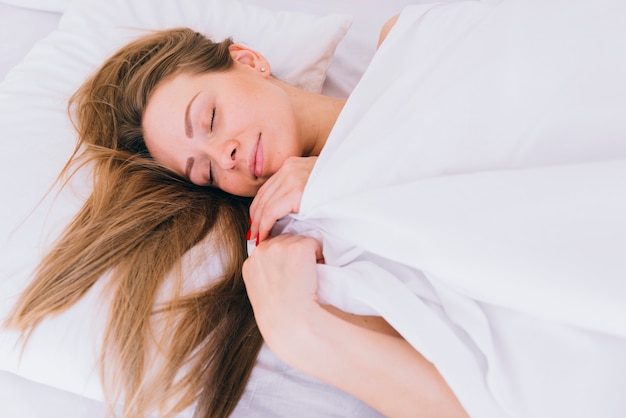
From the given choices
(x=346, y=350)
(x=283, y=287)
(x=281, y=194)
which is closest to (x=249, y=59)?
(x=281, y=194)

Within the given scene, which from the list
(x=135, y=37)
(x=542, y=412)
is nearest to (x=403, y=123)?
(x=542, y=412)

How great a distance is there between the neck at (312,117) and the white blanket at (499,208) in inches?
8.8

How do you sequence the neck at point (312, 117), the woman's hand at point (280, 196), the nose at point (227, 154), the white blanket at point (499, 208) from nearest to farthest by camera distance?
the white blanket at point (499, 208)
the woman's hand at point (280, 196)
the nose at point (227, 154)
the neck at point (312, 117)

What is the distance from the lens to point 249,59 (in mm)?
1244

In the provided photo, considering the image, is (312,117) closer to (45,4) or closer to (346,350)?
(346,350)

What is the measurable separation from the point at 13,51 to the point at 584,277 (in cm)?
150

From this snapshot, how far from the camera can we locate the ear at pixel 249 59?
123 centimetres

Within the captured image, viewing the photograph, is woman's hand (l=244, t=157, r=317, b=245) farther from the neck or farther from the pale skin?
the neck

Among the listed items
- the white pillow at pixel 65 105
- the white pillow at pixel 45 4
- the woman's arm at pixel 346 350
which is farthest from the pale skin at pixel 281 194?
the white pillow at pixel 45 4

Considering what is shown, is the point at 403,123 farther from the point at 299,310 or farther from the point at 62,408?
the point at 62,408

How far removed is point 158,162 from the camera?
116cm

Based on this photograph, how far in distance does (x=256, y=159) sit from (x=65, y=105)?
497 millimetres

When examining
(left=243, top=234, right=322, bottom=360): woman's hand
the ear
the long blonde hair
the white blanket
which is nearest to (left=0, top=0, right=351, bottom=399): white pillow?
the long blonde hair

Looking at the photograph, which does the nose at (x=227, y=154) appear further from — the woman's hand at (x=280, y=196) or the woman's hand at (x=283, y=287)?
the woman's hand at (x=283, y=287)
